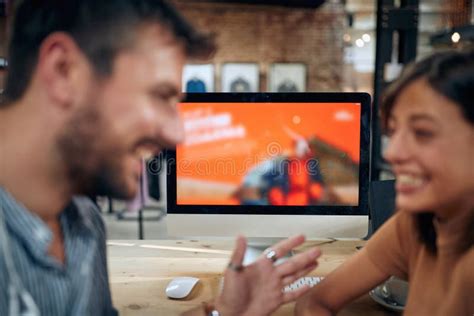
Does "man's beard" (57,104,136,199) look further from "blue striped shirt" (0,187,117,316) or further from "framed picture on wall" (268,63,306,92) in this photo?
"framed picture on wall" (268,63,306,92)

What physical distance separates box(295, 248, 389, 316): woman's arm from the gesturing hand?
14cm

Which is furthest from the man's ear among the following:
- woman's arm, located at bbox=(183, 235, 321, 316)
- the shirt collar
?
woman's arm, located at bbox=(183, 235, 321, 316)

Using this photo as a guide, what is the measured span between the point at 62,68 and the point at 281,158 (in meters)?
0.76

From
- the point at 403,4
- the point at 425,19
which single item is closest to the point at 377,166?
the point at 403,4

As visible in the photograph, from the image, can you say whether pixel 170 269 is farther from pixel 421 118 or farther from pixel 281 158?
pixel 421 118

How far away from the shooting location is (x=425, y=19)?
3584mm

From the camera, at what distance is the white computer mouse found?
1.04 meters

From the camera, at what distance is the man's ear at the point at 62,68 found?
498 mm

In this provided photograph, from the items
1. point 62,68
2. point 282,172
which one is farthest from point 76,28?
point 282,172

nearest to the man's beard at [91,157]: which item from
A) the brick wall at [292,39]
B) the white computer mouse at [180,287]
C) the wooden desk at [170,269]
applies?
the wooden desk at [170,269]

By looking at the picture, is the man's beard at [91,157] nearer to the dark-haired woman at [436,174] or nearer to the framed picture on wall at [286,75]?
the dark-haired woman at [436,174]

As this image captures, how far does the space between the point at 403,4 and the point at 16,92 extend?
4.50 ft

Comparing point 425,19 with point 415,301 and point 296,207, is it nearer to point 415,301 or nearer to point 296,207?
point 296,207

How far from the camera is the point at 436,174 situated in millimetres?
610
